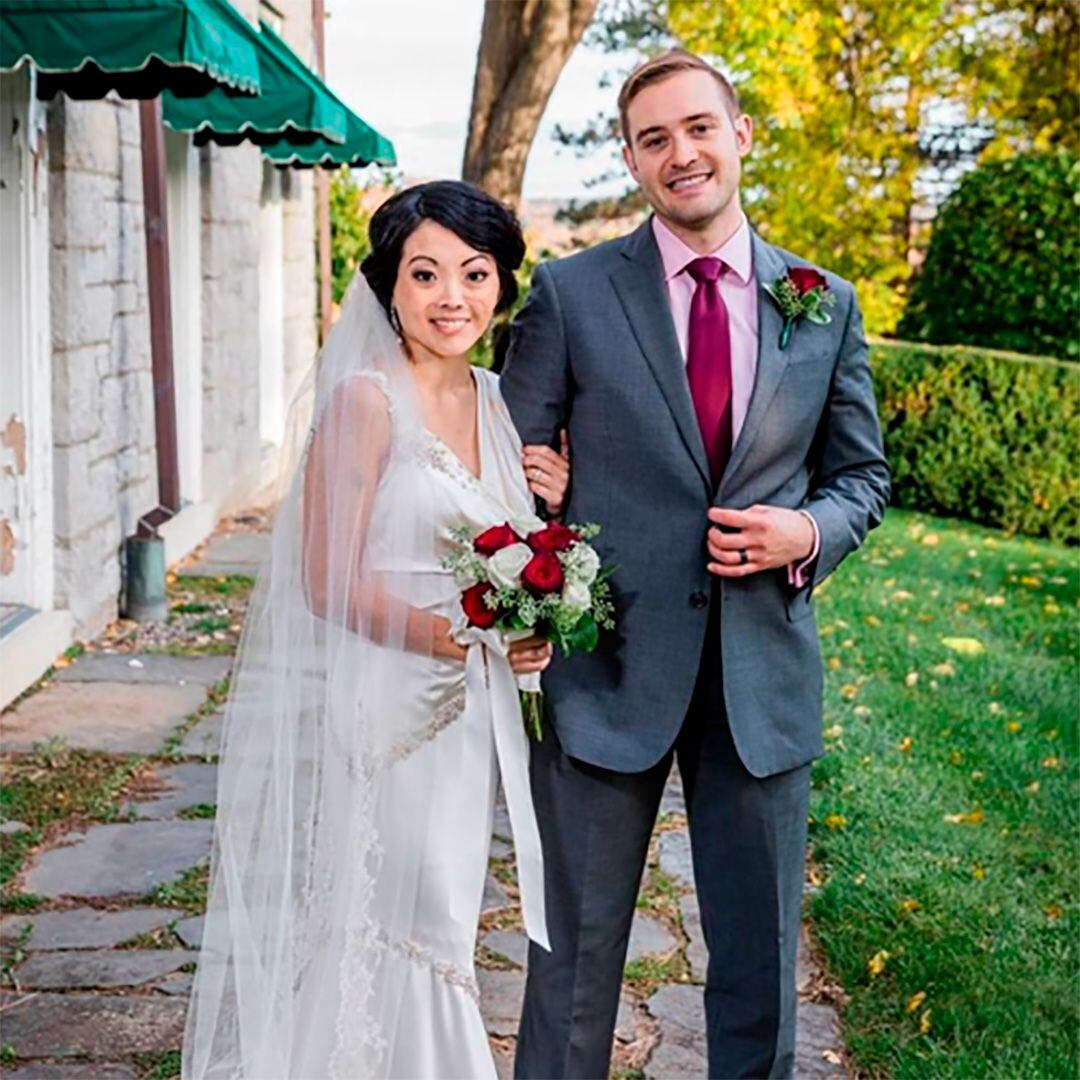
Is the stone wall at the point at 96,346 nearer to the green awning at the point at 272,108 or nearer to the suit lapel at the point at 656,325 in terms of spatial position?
the green awning at the point at 272,108

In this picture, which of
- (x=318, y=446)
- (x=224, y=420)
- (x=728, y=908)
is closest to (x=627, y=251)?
(x=318, y=446)

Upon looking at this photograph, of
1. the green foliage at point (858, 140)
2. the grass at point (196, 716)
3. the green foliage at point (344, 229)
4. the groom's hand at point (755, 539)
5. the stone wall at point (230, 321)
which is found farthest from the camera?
the green foliage at point (858, 140)

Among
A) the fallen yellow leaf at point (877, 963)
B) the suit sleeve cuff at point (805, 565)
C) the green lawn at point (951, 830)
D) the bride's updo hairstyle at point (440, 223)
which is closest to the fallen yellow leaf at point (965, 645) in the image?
the green lawn at point (951, 830)

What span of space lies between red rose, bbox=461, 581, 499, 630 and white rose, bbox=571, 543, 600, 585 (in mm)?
145

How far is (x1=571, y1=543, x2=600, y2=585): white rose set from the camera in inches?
112

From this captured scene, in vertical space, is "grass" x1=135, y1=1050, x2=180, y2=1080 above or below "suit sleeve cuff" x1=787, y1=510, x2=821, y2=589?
below

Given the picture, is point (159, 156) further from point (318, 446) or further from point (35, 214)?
point (318, 446)

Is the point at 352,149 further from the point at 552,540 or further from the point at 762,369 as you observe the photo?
the point at 552,540

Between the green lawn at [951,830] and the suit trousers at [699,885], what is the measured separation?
81 centimetres

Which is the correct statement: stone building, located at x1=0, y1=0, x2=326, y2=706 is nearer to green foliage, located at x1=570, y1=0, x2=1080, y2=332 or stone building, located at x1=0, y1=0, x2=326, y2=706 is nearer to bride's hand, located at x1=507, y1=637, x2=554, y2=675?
bride's hand, located at x1=507, y1=637, x2=554, y2=675

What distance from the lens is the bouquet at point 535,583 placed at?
2.83m

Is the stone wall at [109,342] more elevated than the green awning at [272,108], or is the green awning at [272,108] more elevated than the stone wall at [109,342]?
the green awning at [272,108]

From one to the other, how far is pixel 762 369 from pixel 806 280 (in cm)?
19

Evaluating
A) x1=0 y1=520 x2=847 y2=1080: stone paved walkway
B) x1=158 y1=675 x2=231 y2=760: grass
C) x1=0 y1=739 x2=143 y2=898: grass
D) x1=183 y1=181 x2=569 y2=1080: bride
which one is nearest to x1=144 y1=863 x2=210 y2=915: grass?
x1=0 y1=520 x2=847 y2=1080: stone paved walkway
